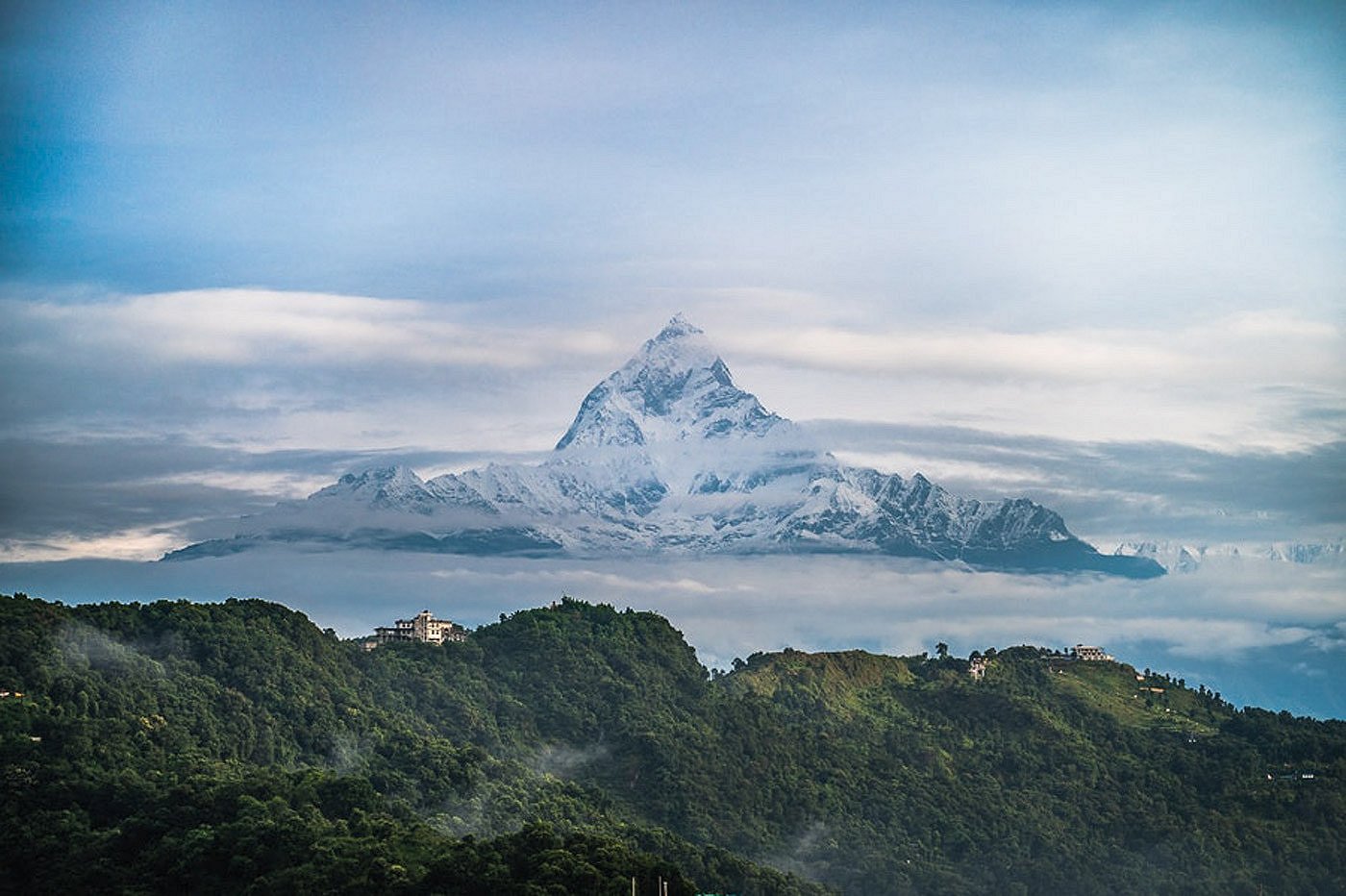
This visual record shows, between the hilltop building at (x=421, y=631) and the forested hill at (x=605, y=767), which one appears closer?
the forested hill at (x=605, y=767)

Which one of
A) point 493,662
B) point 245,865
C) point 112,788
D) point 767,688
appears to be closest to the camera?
point 245,865

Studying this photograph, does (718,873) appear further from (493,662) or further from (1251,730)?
(1251,730)

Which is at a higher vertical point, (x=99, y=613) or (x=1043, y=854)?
(x=99, y=613)

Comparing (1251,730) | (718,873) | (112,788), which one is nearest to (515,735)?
(718,873)

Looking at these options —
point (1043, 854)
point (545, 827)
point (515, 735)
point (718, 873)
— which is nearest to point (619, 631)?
point (515, 735)

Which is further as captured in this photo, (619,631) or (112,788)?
(619,631)

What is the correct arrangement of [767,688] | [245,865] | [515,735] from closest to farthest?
[245,865], [515,735], [767,688]

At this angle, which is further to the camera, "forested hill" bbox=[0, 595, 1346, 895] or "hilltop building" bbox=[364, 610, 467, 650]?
"hilltop building" bbox=[364, 610, 467, 650]
